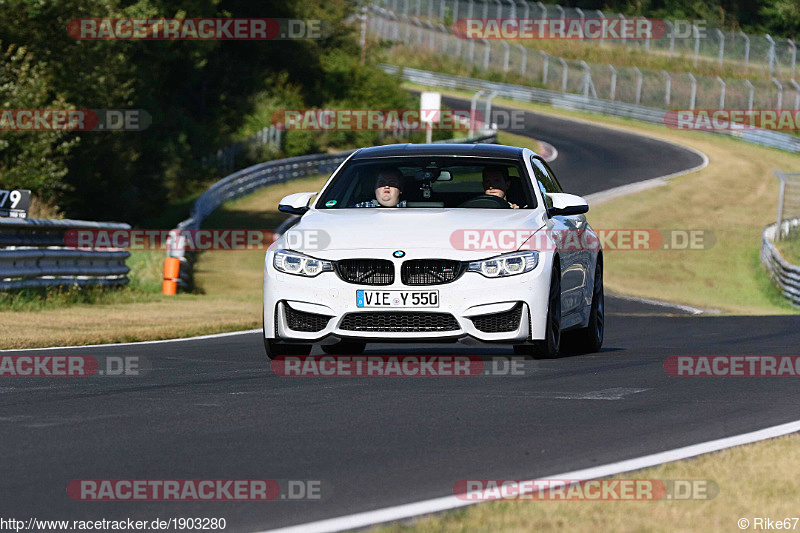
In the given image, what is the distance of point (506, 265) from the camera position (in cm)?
1009

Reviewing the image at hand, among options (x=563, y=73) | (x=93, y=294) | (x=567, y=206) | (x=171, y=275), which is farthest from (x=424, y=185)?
(x=563, y=73)

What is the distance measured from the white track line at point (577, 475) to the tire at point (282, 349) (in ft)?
14.0

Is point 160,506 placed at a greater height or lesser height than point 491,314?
greater

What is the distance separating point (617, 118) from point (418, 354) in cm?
6433

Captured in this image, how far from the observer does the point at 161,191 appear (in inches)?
1821

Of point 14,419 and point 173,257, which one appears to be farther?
point 173,257

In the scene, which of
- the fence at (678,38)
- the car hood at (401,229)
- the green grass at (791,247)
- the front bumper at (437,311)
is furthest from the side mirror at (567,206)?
the fence at (678,38)

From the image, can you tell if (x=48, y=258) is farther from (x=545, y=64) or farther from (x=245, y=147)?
(x=545, y=64)

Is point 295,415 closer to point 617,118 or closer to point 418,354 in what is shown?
point 418,354

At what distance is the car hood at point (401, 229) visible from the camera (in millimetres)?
10039

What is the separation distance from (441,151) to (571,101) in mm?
67234

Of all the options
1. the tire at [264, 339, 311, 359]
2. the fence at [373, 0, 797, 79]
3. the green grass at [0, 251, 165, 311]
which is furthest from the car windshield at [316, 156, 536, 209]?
the fence at [373, 0, 797, 79]

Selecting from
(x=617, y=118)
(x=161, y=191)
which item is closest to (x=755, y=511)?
(x=161, y=191)

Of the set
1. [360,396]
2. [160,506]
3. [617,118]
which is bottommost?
[617,118]
